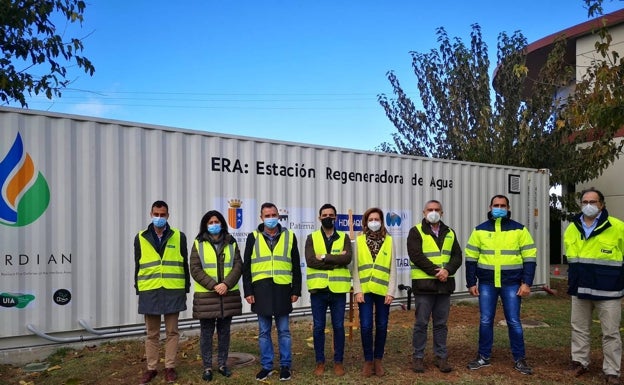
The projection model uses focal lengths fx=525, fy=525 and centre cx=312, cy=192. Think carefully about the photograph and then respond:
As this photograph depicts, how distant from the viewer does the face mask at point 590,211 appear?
5.22 meters

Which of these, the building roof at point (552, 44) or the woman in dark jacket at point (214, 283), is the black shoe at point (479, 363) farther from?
the building roof at point (552, 44)

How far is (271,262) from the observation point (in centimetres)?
515

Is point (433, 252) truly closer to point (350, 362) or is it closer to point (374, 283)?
point (374, 283)

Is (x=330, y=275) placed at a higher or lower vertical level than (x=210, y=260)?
lower

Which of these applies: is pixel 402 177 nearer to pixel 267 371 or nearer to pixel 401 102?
pixel 267 371

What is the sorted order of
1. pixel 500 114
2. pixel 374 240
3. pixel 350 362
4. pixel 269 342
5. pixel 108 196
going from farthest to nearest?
pixel 500 114 → pixel 108 196 → pixel 350 362 → pixel 374 240 → pixel 269 342

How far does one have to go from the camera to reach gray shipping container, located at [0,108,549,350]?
19.3ft

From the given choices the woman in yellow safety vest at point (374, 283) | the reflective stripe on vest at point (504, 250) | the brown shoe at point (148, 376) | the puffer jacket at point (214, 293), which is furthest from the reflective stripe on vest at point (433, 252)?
the brown shoe at point (148, 376)

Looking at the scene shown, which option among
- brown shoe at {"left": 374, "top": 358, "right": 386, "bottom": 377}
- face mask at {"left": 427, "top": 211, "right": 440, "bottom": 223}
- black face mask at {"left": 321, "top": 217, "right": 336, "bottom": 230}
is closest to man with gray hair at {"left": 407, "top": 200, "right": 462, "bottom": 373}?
face mask at {"left": 427, "top": 211, "right": 440, "bottom": 223}

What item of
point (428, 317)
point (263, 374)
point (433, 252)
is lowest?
point (263, 374)

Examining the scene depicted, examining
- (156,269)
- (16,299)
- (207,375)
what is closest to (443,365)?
(207,375)

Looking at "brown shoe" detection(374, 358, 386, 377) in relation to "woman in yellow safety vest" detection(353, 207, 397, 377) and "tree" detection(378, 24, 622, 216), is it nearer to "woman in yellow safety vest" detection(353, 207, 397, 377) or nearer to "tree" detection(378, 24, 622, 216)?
"woman in yellow safety vest" detection(353, 207, 397, 377)

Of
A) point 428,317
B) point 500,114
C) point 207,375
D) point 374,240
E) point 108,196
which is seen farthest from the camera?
point 500,114

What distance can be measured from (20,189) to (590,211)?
608cm
